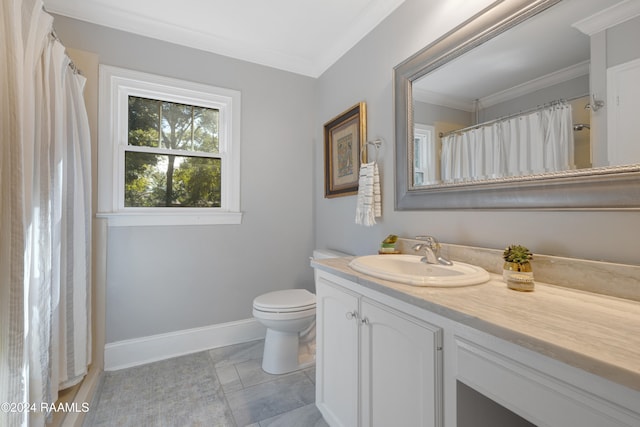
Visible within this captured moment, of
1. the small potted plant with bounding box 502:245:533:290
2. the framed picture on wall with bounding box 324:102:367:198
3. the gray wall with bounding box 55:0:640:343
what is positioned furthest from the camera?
the framed picture on wall with bounding box 324:102:367:198

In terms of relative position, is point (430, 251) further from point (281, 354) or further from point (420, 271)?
point (281, 354)

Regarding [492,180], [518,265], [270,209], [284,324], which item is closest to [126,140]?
[270,209]

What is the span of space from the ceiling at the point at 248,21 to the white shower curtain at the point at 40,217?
0.58m

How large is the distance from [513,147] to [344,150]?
1219mm

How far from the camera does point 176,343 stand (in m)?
2.07

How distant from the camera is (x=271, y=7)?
184cm

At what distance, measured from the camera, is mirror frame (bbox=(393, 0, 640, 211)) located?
0.87 m

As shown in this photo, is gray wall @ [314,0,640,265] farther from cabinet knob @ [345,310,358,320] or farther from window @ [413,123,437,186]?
cabinet knob @ [345,310,358,320]

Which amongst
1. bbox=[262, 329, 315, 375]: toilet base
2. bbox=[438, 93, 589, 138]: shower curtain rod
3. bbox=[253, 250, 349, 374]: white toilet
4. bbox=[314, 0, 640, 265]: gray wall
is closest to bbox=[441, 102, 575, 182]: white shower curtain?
bbox=[438, 93, 589, 138]: shower curtain rod

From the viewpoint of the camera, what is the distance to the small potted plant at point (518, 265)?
0.89 meters

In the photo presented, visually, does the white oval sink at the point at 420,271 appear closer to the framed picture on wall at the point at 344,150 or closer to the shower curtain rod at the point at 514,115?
the shower curtain rod at the point at 514,115

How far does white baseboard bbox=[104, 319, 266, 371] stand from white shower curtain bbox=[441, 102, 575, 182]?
1.93m

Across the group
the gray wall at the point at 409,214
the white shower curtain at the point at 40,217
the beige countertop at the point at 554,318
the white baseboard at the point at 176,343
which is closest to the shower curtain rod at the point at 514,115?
the gray wall at the point at 409,214

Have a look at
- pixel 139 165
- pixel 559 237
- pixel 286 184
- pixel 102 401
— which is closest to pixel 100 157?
pixel 139 165
